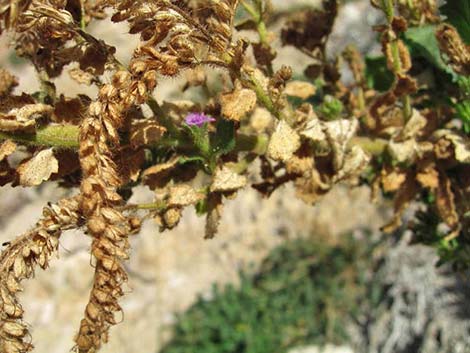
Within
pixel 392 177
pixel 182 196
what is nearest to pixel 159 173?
pixel 182 196

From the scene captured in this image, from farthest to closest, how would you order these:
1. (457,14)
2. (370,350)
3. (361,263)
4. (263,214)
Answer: (263,214) < (361,263) < (370,350) < (457,14)

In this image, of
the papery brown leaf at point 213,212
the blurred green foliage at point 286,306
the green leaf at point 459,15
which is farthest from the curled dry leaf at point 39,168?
the blurred green foliage at point 286,306

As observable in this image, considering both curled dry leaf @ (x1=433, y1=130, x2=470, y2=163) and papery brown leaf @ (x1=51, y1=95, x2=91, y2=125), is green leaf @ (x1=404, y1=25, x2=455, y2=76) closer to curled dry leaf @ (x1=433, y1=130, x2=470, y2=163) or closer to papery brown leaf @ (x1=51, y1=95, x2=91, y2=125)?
curled dry leaf @ (x1=433, y1=130, x2=470, y2=163)

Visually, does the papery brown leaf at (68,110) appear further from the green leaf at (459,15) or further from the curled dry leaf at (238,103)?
the green leaf at (459,15)

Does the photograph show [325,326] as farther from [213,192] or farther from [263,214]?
[213,192]

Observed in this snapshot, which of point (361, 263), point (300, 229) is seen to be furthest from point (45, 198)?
point (361, 263)

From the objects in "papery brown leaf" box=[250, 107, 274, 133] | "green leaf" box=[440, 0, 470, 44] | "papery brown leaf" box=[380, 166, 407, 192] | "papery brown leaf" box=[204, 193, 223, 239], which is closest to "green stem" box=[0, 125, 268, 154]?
"papery brown leaf" box=[204, 193, 223, 239]
